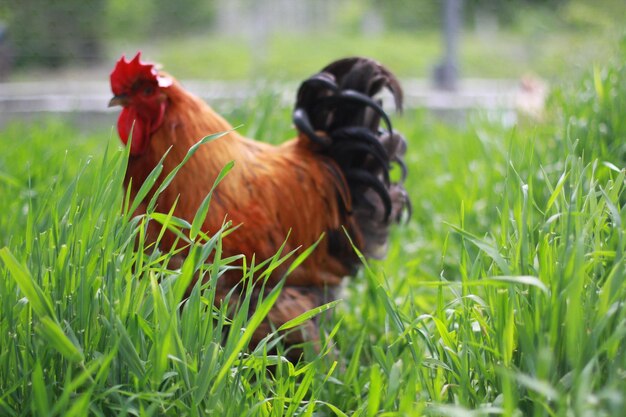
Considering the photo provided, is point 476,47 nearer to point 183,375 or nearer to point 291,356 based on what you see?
point 291,356

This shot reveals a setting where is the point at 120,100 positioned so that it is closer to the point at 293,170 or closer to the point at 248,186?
the point at 248,186

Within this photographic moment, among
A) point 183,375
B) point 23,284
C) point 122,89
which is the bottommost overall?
point 183,375

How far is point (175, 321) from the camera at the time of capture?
1.20 m

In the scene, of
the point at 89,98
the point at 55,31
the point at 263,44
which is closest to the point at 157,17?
the point at 55,31

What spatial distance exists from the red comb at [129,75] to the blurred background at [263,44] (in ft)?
8.92

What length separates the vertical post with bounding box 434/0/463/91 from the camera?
7.14 m

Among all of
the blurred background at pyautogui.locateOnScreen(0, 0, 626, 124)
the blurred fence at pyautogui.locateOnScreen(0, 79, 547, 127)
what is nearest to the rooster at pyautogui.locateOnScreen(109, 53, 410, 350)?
the blurred background at pyautogui.locateOnScreen(0, 0, 626, 124)

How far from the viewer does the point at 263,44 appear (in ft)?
24.2

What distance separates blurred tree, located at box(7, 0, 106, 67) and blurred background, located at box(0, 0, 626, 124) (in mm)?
11

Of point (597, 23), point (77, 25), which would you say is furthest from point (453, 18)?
point (77, 25)

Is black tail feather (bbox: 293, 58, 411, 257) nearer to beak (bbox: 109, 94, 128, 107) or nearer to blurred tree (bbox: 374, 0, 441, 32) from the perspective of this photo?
beak (bbox: 109, 94, 128, 107)

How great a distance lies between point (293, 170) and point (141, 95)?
57cm

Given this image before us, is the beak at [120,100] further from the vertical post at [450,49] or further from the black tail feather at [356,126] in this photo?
the vertical post at [450,49]

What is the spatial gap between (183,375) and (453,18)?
6.67m
